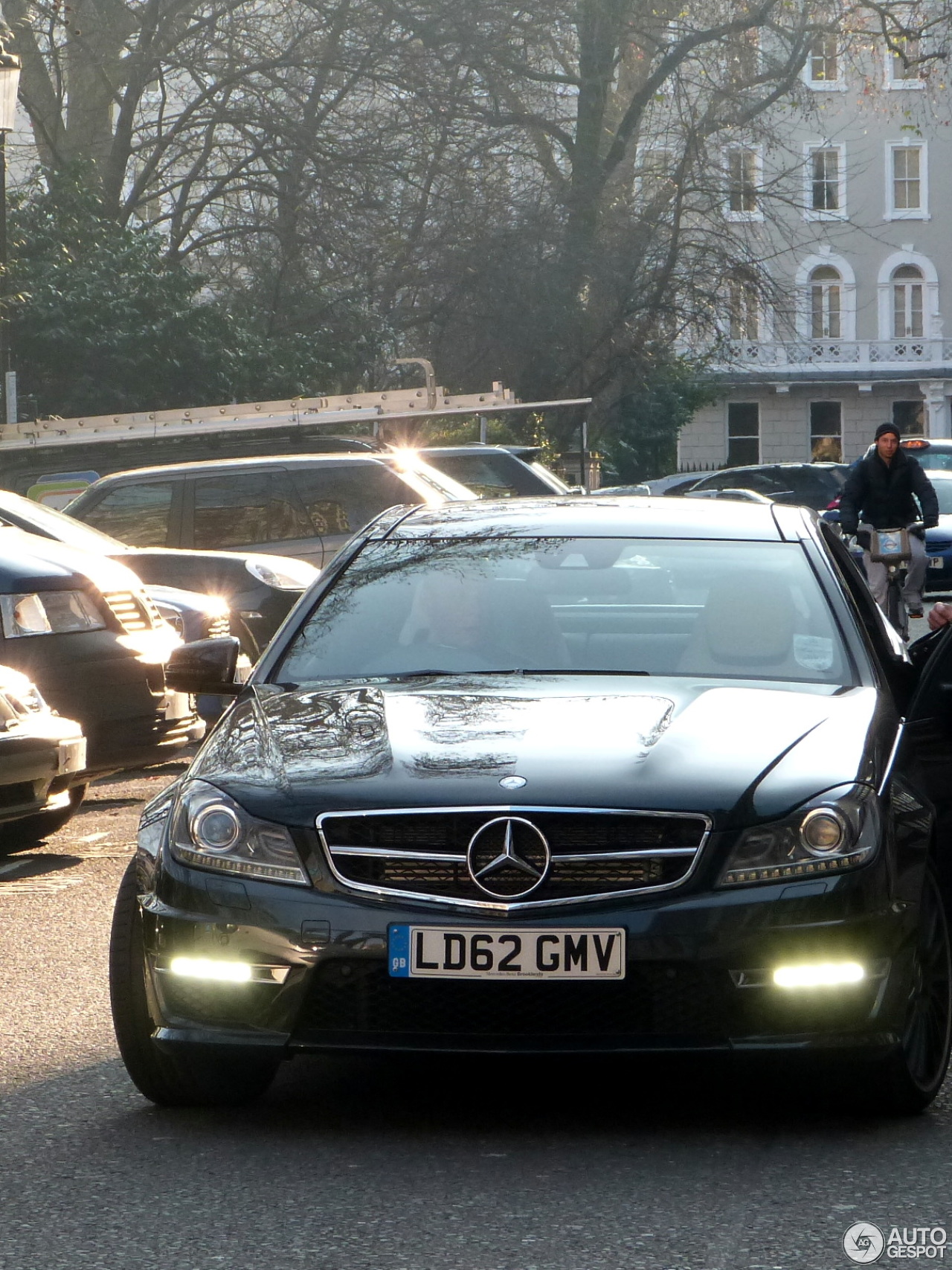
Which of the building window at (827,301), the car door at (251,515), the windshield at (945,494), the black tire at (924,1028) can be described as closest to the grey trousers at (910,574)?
the car door at (251,515)

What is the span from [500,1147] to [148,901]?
93 centimetres

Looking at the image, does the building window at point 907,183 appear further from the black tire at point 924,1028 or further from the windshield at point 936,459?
the black tire at point 924,1028

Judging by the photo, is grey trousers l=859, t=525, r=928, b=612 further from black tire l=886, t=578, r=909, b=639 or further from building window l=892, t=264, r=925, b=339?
building window l=892, t=264, r=925, b=339

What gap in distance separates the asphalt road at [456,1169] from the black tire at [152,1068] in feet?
0.16

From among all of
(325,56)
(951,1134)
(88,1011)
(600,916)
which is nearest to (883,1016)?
(951,1134)

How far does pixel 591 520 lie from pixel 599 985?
7.10 ft

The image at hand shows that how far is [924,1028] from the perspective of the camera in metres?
4.63

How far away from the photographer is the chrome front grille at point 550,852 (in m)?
4.29

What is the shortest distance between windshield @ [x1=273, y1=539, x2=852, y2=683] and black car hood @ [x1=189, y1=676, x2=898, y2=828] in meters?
0.20

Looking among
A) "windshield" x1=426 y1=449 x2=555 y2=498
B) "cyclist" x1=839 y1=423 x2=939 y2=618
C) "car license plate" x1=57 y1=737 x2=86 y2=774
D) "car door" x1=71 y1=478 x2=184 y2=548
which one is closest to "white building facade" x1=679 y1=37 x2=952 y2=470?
"windshield" x1=426 y1=449 x2=555 y2=498

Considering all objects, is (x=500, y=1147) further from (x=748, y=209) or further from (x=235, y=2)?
(x=748, y=209)

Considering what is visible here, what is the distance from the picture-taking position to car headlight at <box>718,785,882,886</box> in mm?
4293

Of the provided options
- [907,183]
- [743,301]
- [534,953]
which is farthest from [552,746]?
[907,183]

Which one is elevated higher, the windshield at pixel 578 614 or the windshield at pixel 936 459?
the windshield at pixel 578 614
